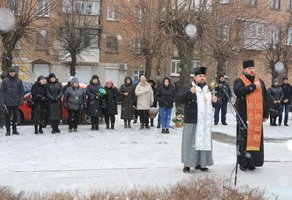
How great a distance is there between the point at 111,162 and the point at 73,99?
181 inches

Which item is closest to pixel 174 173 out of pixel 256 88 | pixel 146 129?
pixel 256 88

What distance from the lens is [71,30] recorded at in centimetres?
3491

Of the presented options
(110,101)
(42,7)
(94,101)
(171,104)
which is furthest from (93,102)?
(42,7)

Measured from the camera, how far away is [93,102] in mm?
13164

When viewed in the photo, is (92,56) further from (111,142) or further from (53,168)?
(53,168)

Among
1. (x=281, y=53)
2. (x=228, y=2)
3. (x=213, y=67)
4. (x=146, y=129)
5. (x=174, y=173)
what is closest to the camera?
(x=174, y=173)

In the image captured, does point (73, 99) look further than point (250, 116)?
Yes

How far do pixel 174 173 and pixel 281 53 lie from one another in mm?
25983

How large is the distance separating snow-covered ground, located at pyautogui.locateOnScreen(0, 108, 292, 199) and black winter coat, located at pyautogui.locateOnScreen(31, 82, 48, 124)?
48 cm

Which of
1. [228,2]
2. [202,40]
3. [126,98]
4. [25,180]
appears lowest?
[25,180]

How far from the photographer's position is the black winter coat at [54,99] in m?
12.4

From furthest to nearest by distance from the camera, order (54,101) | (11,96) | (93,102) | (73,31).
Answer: (73,31) < (93,102) < (54,101) < (11,96)

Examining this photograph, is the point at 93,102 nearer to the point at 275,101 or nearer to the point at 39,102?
the point at 39,102

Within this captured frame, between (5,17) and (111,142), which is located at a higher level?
(5,17)
